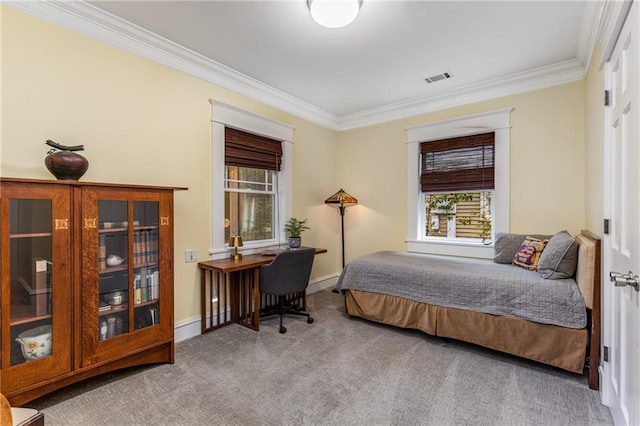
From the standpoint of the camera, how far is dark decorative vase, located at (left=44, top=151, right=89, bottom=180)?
1.94m

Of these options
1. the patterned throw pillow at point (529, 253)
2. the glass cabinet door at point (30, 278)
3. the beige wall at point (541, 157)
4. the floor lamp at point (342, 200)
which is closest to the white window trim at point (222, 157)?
the floor lamp at point (342, 200)

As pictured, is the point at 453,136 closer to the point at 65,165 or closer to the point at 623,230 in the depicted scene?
the point at 623,230

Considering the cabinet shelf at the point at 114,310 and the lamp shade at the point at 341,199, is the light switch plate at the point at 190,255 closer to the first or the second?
the cabinet shelf at the point at 114,310

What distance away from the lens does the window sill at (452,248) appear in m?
3.59

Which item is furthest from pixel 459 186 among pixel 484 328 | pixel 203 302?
pixel 203 302

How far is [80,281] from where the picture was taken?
1.95 meters

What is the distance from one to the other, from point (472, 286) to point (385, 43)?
7.49ft

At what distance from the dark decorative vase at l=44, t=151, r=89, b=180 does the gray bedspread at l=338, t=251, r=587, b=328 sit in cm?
256

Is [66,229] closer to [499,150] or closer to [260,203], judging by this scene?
[260,203]

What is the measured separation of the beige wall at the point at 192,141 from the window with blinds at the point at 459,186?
283 millimetres

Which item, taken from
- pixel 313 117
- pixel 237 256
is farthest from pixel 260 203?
pixel 313 117

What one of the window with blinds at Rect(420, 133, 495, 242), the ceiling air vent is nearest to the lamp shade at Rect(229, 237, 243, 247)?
the window with blinds at Rect(420, 133, 495, 242)

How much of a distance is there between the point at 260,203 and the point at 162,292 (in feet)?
5.63

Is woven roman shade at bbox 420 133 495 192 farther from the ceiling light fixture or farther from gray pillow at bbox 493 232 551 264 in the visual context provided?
the ceiling light fixture
